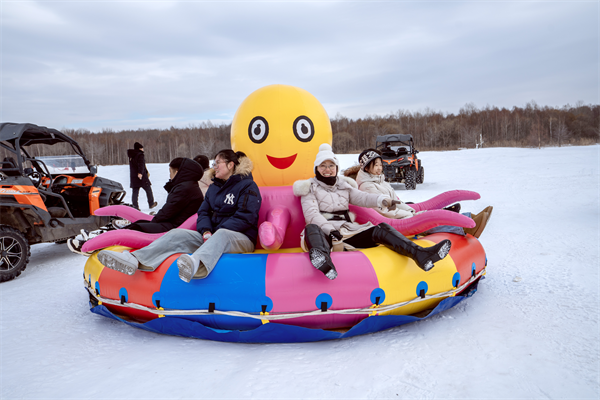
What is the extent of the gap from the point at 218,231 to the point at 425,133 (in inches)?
1764

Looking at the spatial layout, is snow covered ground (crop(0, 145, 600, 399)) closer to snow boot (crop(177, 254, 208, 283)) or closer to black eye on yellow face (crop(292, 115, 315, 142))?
snow boot (crop(177, 254, 208, 283))

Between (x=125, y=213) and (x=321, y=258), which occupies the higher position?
(x=125, y=213)

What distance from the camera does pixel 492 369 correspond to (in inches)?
91.9

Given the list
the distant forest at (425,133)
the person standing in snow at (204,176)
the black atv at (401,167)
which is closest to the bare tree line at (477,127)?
the distant forest at (425,133)

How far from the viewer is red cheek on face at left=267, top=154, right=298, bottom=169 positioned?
3.97 m

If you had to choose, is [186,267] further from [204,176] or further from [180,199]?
[180,199]

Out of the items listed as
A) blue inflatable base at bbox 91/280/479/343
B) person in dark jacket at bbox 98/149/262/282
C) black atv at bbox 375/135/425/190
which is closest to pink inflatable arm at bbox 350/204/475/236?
blue inflatable base at bbox 91/280/479/343

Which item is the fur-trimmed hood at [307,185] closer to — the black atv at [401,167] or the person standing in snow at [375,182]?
the person standing in snow at [375,182]

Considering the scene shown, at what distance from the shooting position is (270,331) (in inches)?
108

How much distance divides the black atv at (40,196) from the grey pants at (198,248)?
2.66 meters

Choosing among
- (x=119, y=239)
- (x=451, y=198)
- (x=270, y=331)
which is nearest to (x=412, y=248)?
(x=270, y=331)

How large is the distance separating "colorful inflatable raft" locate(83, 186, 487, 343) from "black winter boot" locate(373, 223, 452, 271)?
86 millimetres

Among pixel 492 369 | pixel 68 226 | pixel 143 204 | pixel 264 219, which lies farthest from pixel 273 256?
pixel 143 204

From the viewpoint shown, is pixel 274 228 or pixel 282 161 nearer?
pixel 274 228
